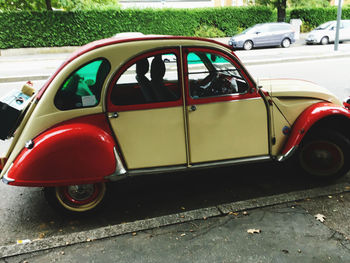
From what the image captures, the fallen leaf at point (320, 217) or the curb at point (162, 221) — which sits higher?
the curb at point (162, 221)

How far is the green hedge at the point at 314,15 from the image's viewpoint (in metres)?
29.9

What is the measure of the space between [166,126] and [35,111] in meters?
1.37

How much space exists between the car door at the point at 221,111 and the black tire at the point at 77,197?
1.12 meters

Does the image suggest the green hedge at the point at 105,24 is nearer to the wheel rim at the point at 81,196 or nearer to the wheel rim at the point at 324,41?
the wheel rim at the point at 324,41

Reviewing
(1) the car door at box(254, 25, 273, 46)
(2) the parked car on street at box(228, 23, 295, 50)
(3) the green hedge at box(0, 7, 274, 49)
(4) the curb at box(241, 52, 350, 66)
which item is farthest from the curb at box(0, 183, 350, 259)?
(3) the green hedge at box(0, 7, 274, 49)

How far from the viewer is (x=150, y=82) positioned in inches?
149

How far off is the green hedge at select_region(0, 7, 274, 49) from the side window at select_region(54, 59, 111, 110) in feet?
68.6

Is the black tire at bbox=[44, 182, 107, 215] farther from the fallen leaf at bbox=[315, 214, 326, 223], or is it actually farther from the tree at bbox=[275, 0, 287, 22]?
the tree at bbox=[275, 0, 287, 22]

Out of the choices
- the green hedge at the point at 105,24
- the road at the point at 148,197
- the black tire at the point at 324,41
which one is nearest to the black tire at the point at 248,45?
the black tire at the point at 324,41

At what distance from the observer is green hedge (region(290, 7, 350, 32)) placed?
2990cm

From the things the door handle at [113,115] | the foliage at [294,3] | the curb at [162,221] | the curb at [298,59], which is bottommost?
the curb at [162,221]

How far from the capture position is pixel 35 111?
3.45 meters

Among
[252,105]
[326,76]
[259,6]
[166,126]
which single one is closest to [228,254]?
[166,126]

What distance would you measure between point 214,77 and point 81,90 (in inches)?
59.6
